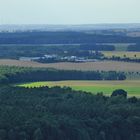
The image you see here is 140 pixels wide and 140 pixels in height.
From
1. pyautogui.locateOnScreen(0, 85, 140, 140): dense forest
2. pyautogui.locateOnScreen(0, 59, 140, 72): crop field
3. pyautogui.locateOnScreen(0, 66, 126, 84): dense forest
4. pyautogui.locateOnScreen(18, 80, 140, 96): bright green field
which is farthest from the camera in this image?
pyautogui.locateOnScreen(0, 59, 140, 72): crop field

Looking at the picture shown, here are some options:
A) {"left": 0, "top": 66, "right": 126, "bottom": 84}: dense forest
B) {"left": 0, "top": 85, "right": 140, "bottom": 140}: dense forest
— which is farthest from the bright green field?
{"left": 0, "top": 85, "right": 140, "bottom": 140}: dense forest

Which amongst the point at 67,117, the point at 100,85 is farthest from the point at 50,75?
the point at 67,117

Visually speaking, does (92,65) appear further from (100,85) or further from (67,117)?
(67,117)

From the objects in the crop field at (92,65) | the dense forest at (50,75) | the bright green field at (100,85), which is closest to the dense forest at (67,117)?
the bright green field at (100,85)

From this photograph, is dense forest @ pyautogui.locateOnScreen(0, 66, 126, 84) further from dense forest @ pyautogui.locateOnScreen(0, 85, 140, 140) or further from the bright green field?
dense forest @ pyautogui.locateOnScreen(0, 85, 140, 140)

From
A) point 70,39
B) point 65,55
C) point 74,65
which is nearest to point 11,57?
point 65,55

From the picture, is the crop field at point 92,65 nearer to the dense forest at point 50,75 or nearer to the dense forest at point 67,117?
the dense forest at point 50,75
